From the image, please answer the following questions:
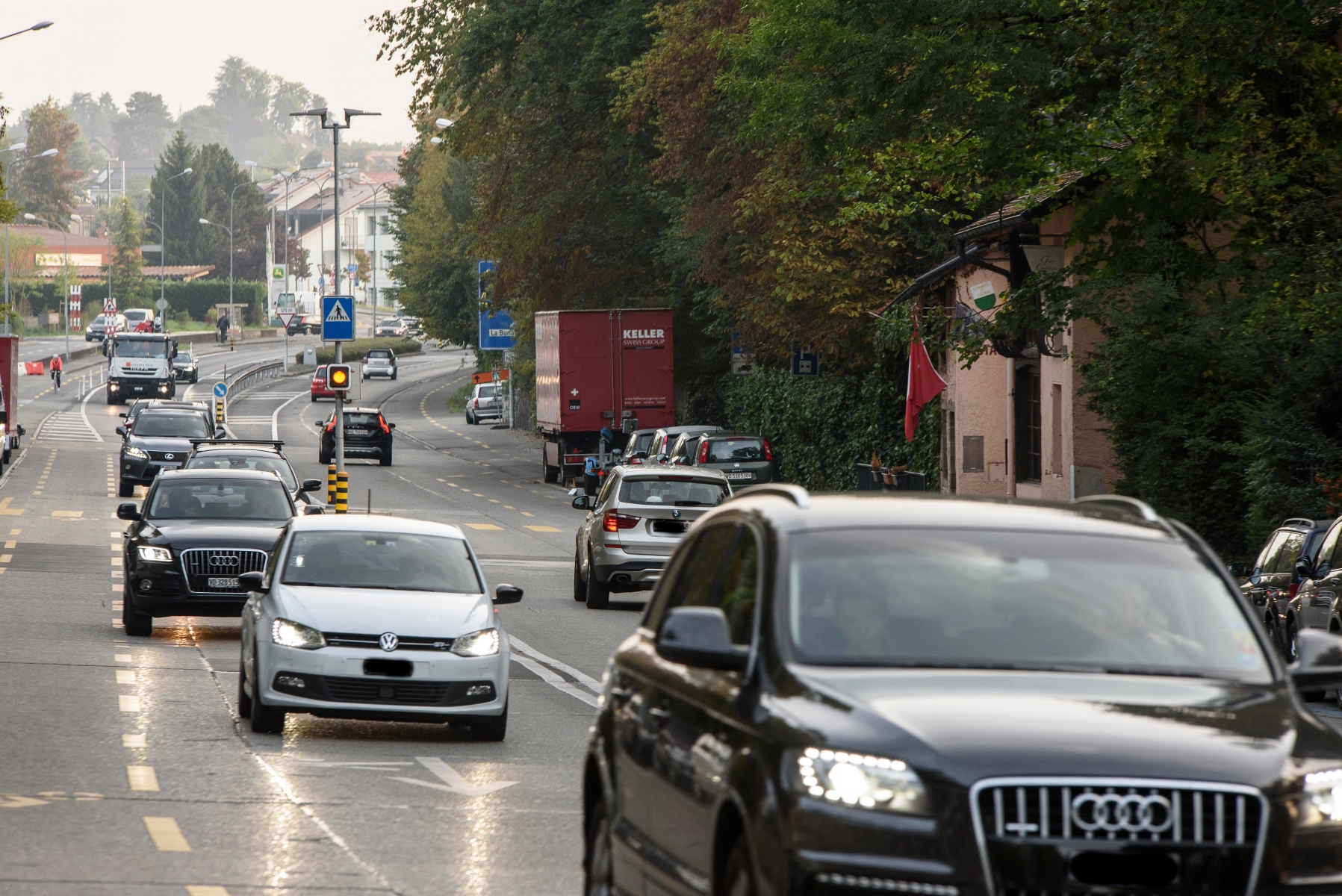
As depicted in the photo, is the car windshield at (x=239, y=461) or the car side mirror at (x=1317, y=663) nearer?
the car side mirror at (x=1317, y=663)

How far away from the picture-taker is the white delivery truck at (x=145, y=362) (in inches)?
3184

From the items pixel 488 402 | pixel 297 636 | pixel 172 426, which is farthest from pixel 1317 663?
pixel 488 402

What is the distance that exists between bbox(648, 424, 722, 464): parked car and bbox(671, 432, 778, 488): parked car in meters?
0.35

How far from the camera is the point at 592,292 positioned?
56.6 m

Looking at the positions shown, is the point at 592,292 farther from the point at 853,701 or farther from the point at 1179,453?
the point at 853,701

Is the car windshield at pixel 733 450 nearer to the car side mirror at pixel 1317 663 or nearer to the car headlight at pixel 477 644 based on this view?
the car headlight at pixel 477 644

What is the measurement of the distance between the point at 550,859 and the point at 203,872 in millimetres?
1538

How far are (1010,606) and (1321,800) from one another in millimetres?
1069

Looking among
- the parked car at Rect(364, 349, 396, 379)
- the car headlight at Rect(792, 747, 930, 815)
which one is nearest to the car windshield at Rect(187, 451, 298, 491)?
the car headlight at Rect(792, 747, 930, 815)

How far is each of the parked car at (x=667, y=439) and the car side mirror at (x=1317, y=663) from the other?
33668mm

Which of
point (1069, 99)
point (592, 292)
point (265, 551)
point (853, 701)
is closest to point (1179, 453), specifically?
point (1069, 99)

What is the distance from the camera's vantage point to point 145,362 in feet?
267

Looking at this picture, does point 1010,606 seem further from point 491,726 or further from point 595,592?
point 595,592

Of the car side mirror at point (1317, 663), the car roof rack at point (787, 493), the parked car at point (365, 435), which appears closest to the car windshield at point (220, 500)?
the car roof rack at point (787, 493)
